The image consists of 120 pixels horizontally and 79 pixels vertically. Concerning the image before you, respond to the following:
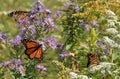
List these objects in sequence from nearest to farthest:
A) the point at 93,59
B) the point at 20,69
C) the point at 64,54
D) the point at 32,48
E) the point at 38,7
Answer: the point at 20,69 → the point at 93,59 → the point at 32,48 → the point at 38,7 → the point at 64,54

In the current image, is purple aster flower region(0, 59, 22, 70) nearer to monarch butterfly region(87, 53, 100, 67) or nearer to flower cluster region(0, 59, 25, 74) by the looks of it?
flower cluster region(0, 59, 25, 74)

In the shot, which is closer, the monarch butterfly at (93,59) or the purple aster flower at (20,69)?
the purple aster flower at (20,69)

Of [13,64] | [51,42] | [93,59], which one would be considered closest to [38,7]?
[51,42]

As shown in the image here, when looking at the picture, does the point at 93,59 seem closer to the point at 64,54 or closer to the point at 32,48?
the point at 64,54

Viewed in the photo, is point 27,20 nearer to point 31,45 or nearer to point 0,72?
point 31,45

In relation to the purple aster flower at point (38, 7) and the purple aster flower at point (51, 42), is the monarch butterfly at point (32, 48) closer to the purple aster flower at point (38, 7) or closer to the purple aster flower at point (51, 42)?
the purple aster flower at point (51, 42)

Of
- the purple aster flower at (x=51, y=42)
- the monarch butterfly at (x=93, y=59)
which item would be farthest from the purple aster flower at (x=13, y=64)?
the monarch butterfly at (x=93, y=59)

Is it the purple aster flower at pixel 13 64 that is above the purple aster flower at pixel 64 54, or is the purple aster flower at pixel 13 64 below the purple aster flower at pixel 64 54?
above

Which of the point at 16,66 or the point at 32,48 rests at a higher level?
the point at 32,48
